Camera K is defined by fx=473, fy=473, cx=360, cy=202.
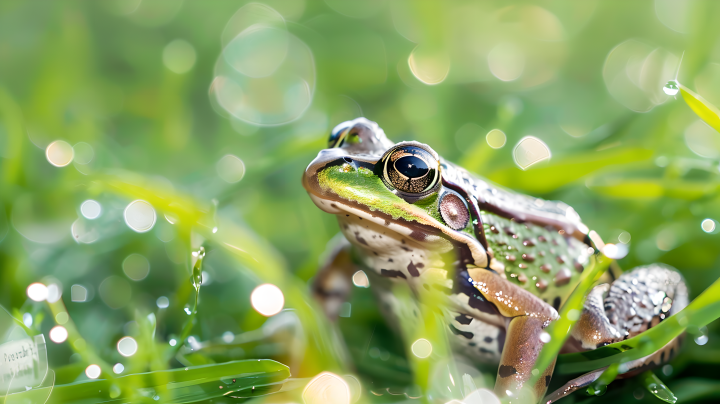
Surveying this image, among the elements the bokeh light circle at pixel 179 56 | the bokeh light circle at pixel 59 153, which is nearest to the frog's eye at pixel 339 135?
the bokeh light circle at pixel 59 153

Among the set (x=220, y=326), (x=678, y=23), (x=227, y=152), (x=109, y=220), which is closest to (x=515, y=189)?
(x=220, y=326)

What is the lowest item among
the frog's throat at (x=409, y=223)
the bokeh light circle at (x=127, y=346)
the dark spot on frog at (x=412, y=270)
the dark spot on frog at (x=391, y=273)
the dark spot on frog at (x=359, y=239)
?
the bokeh light circle at (x=127, y=346)

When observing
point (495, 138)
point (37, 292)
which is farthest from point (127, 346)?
point (495, 138)

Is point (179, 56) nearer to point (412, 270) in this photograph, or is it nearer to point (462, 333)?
point (412, 270)

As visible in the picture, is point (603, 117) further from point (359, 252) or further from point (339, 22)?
point (359, 252)

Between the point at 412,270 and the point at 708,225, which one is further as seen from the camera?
the point at 708,225

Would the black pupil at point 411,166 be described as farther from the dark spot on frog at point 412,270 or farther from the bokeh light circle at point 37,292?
the bokeh light circle at point 37,292

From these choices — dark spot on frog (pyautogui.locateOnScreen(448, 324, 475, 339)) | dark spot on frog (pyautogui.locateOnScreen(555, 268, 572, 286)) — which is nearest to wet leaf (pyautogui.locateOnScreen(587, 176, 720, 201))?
dark spot on frog (pyautogui.locateOnScreen(555, 268, 572, 286))
